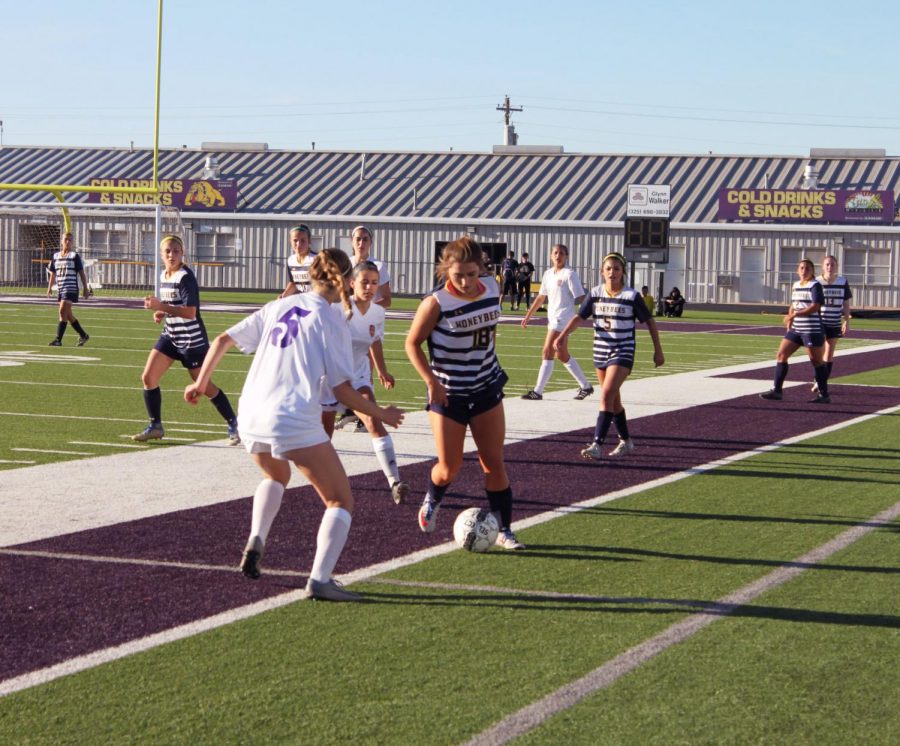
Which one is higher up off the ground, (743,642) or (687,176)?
(687,176)

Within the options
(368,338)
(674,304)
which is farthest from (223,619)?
(674,304)

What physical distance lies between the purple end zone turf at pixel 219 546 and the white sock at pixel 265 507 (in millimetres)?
323

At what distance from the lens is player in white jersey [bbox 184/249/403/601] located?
671 cm

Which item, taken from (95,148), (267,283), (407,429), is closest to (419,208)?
(267,283)

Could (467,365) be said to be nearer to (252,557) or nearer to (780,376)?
(252,557)

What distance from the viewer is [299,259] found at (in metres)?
14.1

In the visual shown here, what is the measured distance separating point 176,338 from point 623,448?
4.10 metres

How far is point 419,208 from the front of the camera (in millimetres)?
62719

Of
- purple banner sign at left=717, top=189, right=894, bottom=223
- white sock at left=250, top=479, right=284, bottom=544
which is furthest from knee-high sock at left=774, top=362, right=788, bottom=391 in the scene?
purple banner sign at left=717, top=189, right=894, bottom=223

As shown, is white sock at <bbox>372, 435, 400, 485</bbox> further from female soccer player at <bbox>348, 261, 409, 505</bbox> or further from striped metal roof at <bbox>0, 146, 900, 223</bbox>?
striped metal roof at <bbox>0, 146, 900, 223</bbox>

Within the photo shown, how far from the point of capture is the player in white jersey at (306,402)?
671 cm

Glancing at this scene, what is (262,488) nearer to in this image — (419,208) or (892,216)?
(892,216)

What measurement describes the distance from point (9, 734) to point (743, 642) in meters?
3.09

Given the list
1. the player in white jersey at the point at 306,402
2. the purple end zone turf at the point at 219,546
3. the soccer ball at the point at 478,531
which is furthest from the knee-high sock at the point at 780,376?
the player in white jersey at the point at 306,402
